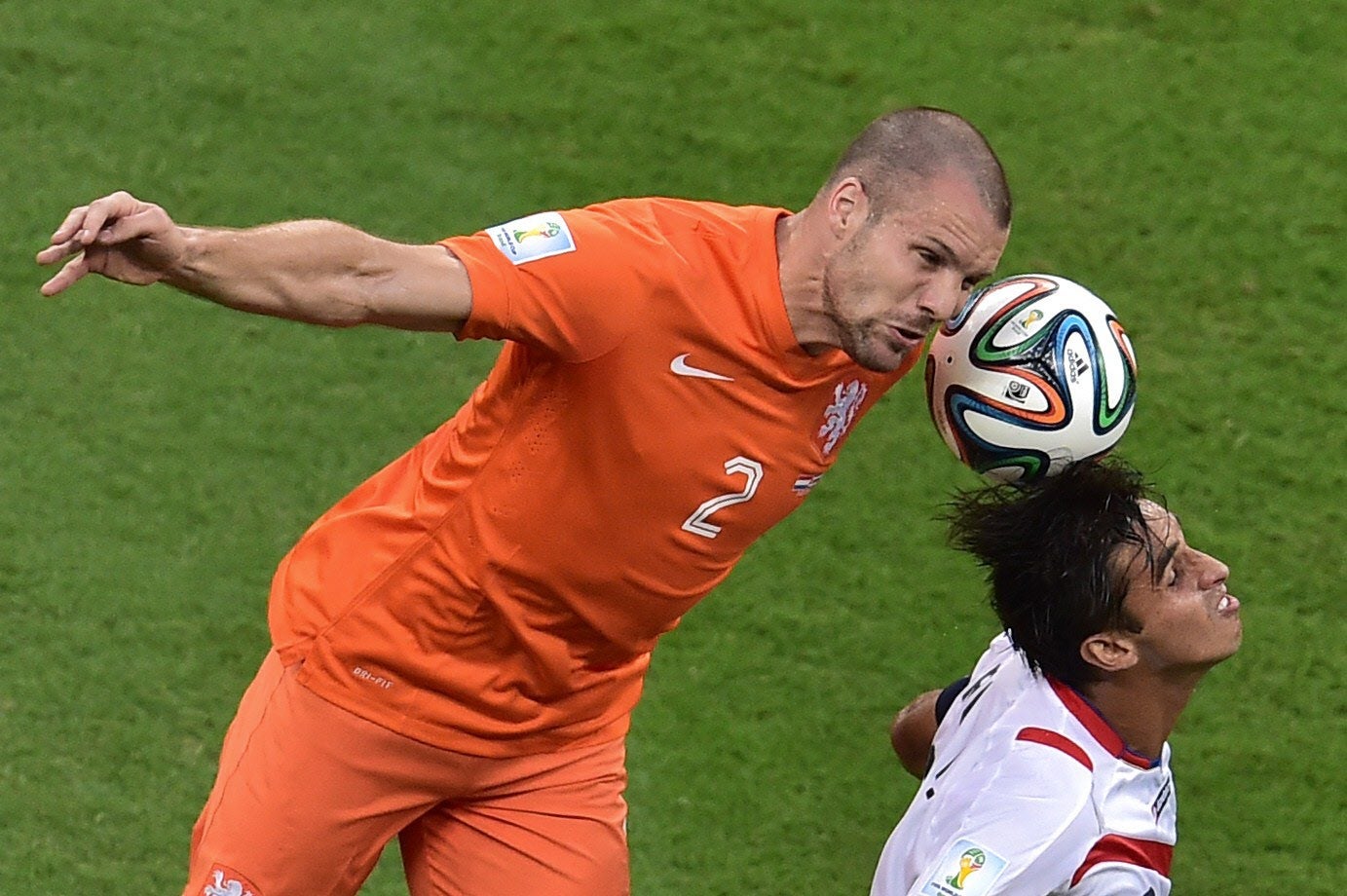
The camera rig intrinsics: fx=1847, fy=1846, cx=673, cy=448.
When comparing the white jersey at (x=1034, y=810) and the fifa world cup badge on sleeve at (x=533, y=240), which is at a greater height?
the fifa world cup badge on sleeve at (x=533, y=240)

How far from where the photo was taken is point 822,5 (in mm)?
7262

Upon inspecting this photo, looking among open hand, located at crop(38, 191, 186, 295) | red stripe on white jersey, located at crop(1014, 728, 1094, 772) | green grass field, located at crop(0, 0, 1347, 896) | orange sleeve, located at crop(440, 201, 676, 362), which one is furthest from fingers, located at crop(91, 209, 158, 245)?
green grass field, located at crop(0, 0, 1347, 896)

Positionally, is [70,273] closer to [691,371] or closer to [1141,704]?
[691,371]

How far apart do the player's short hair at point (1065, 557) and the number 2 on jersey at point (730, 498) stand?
22.6 inches

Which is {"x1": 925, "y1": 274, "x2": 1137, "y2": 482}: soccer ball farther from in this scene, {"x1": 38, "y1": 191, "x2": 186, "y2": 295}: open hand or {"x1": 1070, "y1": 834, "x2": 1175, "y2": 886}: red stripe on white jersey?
{"x1": 38, "y1": 191, "x2": 186, "y2": 295}: open hand

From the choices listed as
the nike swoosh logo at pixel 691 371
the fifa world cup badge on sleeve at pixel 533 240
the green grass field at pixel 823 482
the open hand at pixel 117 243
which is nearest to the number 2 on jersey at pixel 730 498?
the nike swoosh logo at pixel 691 371

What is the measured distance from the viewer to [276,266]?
284 cm

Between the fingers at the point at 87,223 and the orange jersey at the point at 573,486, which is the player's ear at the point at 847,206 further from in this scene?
the fingers at the point at 87,223

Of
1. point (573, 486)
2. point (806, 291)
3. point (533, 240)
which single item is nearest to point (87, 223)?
point (533, 240)

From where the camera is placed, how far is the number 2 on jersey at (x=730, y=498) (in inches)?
135

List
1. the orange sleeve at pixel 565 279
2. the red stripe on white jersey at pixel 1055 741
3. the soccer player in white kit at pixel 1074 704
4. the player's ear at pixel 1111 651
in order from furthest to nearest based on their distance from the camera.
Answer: the player's ear at pixel 1111 651 < the red stripe on white jersey at pixel 1055 741 < the soccer player in white kit at pixel 1074 704 < the orange sleeve at pixel 565 279

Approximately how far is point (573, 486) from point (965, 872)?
981mm

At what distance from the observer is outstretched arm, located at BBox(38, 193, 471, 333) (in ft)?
8.80

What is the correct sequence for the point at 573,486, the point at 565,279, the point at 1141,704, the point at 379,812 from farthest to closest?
the point at 379,812 < the point at 1141,704 < the point at 573,486 < the point at 565,279
